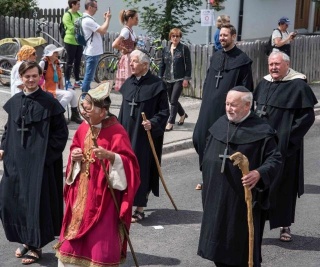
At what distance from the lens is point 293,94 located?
8188mm

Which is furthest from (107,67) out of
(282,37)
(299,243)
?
(299,243)

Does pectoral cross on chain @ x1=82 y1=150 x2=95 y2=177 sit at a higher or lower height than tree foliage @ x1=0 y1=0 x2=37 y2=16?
lower

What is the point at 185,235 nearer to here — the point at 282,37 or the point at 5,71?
the point at 5,71

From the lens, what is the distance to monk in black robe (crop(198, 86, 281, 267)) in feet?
21.3

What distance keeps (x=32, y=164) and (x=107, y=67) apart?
30.8 ft

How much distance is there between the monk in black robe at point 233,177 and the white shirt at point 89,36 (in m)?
8.09

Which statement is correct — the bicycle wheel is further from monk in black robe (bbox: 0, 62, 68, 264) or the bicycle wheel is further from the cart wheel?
monk in black robe (bbox: 0, 62, 68, 264)

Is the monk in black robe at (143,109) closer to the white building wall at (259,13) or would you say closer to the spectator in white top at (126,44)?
the spectator in white top at (126,44)

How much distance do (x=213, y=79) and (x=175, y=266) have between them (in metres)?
2.64

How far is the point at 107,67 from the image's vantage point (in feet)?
54.4

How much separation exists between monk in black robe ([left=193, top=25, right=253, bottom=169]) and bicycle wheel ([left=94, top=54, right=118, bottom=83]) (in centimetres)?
700

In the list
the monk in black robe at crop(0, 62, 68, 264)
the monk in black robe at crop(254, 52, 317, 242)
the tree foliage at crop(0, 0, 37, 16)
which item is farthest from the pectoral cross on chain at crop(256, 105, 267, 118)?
the tree foliage at crop(0, 0, 37, 16)

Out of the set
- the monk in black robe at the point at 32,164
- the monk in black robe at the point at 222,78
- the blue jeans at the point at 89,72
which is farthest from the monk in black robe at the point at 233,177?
the blue jeans at the point at 89,72

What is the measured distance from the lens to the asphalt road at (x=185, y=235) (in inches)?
310
